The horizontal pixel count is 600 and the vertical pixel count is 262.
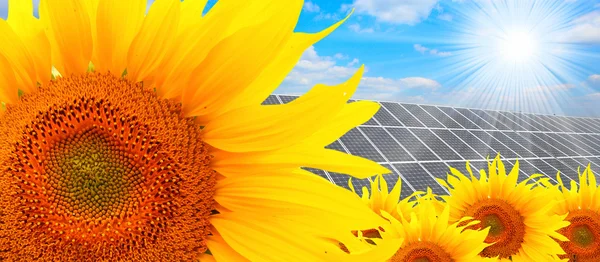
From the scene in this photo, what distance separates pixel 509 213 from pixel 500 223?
108 millimetres

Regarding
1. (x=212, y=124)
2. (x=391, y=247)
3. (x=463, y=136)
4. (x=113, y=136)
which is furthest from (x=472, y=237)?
(x=463, y=136)

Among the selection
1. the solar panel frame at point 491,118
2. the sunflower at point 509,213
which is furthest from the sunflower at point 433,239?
the solar panel frame at point 491,118

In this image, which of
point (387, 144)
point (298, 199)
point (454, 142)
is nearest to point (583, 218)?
point (298, 199)

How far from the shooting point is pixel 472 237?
3213 mm

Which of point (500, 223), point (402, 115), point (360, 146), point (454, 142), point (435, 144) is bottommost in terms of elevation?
point (500, 223)

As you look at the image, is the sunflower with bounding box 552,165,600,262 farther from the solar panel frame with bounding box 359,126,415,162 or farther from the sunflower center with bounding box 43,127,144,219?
the solar panel frame with bounding box 359,126,415,162

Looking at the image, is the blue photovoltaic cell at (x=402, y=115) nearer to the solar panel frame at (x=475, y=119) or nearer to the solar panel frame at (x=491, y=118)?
the solar panel frame at (x=475, y=119)

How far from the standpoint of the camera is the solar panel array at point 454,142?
10664 mm

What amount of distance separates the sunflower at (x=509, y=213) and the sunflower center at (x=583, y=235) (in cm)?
47

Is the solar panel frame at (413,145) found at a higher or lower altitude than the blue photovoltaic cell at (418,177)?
higher

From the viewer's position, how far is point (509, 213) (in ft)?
13.2

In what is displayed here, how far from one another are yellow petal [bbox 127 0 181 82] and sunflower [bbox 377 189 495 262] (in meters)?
2.11

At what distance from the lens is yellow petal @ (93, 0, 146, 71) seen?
1.41 m

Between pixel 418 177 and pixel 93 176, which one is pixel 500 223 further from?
pixel 418 177
